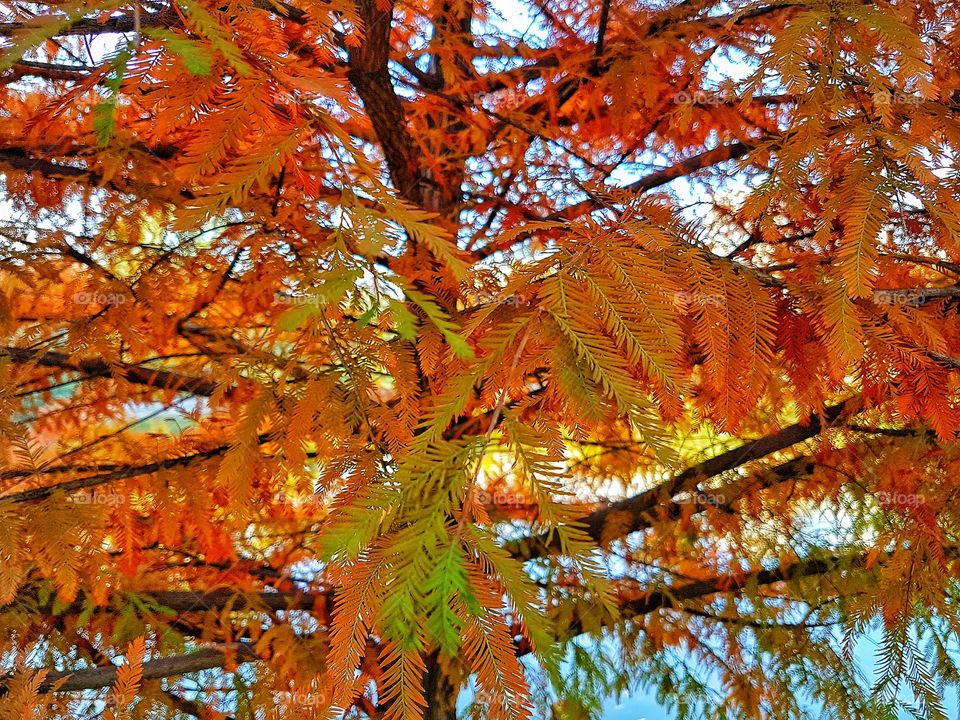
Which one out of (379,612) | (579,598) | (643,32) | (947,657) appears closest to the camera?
(379,612)

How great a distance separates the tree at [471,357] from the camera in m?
0.64

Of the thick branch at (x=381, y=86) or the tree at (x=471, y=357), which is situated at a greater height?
the thick branch at (x=381, y=86)

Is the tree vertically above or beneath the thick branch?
beneath

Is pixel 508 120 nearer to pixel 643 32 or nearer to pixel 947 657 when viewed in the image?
pixel 643 32

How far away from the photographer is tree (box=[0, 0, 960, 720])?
2.11ft

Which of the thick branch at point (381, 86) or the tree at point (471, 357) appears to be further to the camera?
the thick branch at point (381, 86)

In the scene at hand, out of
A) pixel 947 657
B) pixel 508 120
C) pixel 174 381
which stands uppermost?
pixel 508 120

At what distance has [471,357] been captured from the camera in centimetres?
61

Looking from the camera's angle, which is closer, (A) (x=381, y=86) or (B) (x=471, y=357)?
(B) (x=471, y=357)

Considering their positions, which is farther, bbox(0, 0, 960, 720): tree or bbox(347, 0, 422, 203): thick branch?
bbox(347, 0, 422, 203): thick branch

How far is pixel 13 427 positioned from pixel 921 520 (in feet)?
5.94

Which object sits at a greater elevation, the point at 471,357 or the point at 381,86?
the point at 381,86

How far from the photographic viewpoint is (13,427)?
51.3 inches

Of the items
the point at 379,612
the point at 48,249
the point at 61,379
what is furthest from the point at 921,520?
the point at 61,379
